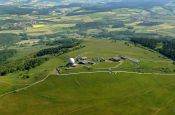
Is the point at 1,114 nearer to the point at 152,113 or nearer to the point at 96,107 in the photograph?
the point at 96,107

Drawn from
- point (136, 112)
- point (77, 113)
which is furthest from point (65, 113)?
point (136, 112)

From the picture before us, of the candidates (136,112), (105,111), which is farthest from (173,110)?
(105,111)

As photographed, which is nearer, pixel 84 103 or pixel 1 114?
pixel 1 114

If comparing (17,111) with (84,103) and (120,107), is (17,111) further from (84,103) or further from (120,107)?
(120,107)

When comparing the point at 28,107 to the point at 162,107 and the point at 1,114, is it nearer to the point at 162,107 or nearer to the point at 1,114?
the point at 1,114

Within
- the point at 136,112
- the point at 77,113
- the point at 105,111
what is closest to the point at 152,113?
the point at 136,112

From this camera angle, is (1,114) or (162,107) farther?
(162,107)

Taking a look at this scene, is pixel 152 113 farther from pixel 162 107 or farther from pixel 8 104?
pixel 8 104
